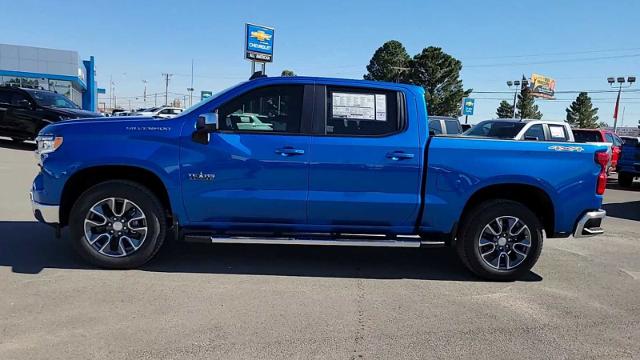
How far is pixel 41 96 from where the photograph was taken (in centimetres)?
1609

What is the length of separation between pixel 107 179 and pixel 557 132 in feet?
37.5

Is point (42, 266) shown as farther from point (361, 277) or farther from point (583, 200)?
point (583, 200)

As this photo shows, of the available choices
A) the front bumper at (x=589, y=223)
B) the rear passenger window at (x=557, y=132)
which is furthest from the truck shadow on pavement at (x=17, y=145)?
the front bumper at (x=589, y=223)

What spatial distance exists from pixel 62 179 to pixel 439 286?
3.83 m

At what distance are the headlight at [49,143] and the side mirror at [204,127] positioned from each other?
1293 mm

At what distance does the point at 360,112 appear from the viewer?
518 cm

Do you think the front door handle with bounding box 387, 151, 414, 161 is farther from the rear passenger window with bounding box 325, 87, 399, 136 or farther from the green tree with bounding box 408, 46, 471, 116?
the green tree with bounding box 408, 46, 471, 116

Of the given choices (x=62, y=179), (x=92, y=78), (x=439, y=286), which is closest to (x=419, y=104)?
(x=439, y=286)

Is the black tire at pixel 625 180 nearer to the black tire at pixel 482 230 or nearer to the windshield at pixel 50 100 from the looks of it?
the black tire at pixel 482 230

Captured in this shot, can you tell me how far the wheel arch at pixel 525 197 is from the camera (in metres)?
5.26

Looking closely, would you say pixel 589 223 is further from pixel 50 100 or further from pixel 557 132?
pixel 50 100

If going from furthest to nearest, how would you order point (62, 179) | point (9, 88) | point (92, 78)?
point (92, 78) < point (9, 88) < point (62, 179)

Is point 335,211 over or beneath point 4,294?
over

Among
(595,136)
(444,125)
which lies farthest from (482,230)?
(595,136)
